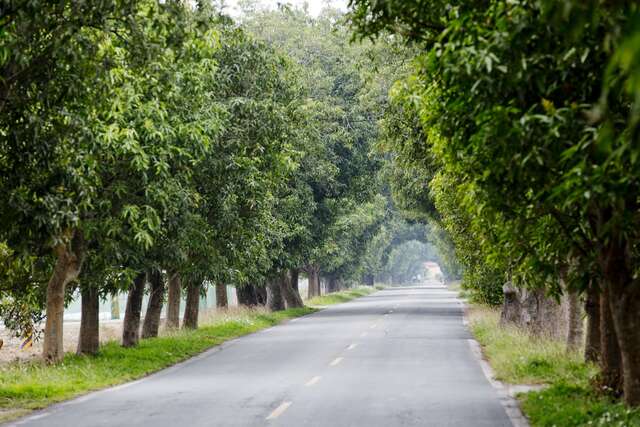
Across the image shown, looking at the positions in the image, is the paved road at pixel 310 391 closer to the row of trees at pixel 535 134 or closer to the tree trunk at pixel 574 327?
the tree trunk at pixel 574 327

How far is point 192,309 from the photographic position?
104 ft

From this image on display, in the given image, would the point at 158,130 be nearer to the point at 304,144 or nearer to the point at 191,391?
the point at 191,391

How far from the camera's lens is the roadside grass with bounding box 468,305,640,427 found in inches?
427

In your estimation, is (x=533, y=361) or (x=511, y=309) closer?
(x=533, y=361)

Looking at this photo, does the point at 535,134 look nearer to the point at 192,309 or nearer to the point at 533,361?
the point at 533,361

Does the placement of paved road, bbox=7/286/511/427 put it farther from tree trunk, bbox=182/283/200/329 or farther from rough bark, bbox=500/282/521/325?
tree trunk, bbox=182/283/200/329

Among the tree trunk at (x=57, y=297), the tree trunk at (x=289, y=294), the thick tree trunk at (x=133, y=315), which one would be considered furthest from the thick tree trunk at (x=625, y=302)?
the tree trunk at (x=289, y=294)

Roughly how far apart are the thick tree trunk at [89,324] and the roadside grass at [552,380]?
28.7ft

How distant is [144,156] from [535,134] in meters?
10.1

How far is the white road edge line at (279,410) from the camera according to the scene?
1245 cm

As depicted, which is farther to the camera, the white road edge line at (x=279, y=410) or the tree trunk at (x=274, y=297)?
the tree trunk at (x=274, y=297)

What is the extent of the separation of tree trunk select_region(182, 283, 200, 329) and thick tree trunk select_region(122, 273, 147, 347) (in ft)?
17.5

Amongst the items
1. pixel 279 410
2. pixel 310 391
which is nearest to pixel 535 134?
pixel 279 410

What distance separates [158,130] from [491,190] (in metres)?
10.2
